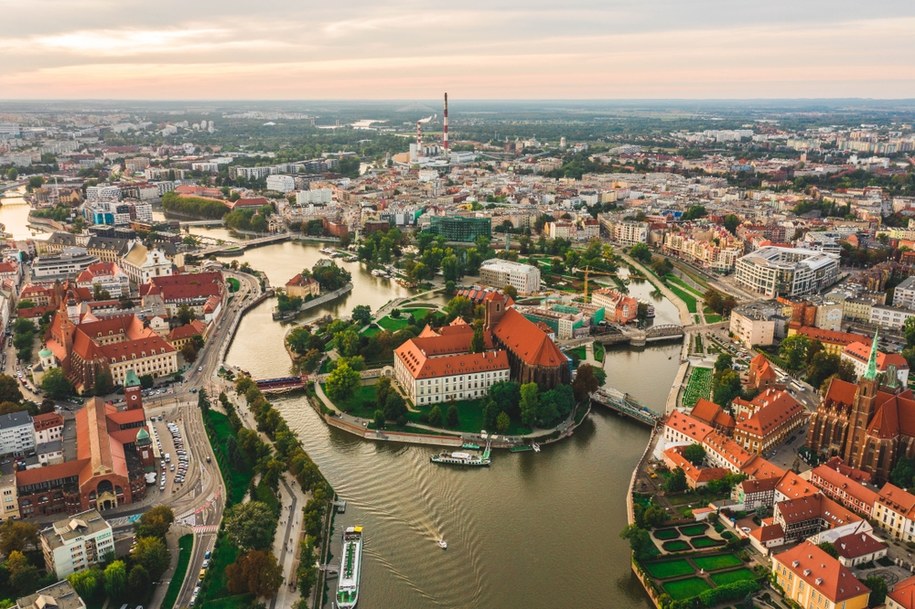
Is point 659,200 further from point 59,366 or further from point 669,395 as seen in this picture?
point 59,366

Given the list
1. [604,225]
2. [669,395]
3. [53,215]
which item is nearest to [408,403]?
[669,395]

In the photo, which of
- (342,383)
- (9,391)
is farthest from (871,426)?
(9,391)

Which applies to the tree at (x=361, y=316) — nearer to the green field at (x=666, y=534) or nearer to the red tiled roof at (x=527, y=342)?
the red tiled roof at (x=527, y=342)

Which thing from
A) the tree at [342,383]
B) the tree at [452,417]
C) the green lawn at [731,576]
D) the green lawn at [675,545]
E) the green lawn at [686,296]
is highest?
the tree at [342,383]

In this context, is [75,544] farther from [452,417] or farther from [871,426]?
[871,426]

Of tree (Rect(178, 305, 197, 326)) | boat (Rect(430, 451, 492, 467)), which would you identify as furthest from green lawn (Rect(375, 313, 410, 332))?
boat (Rect(430, 451, 492, 467))

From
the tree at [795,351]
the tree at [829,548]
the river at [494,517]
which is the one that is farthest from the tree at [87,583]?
the tree at [795,351]
